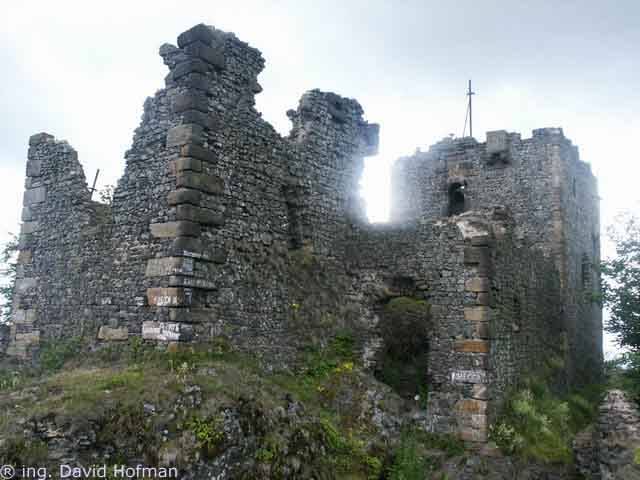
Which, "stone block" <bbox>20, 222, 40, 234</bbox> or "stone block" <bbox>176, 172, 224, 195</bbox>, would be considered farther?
"stone block" <bbox>20, 222, 40, 234</bbox>

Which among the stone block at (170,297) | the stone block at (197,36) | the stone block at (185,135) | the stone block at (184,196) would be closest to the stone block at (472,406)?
the stone block at (170,297)

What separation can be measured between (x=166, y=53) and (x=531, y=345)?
408 inches

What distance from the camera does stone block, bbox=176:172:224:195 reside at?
10.6 meters

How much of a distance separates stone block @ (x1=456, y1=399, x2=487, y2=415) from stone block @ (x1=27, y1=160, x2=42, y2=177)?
10.6 meters

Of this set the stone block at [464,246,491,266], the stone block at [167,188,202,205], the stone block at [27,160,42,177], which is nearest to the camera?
the stone block at [167,188,202,205]

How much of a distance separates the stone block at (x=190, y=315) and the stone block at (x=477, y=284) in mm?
5060

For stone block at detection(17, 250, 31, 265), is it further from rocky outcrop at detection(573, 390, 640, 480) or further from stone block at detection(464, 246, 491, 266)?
rocky outcrop at detection(573, 390, 640, 480)

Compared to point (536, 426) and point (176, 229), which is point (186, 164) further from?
point (536, 426)

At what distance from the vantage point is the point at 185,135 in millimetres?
10836

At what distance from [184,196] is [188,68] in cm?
230

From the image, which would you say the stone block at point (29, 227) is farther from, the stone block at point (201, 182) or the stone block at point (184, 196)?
the stone block at point (201, 182)

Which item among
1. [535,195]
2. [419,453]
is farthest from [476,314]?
[535,195]

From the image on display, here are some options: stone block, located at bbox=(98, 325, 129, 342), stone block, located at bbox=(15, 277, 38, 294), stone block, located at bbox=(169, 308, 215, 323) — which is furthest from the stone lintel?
stone block, located at bbox=(15, 277, 38, 294)

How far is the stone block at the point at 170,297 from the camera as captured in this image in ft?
33.6
